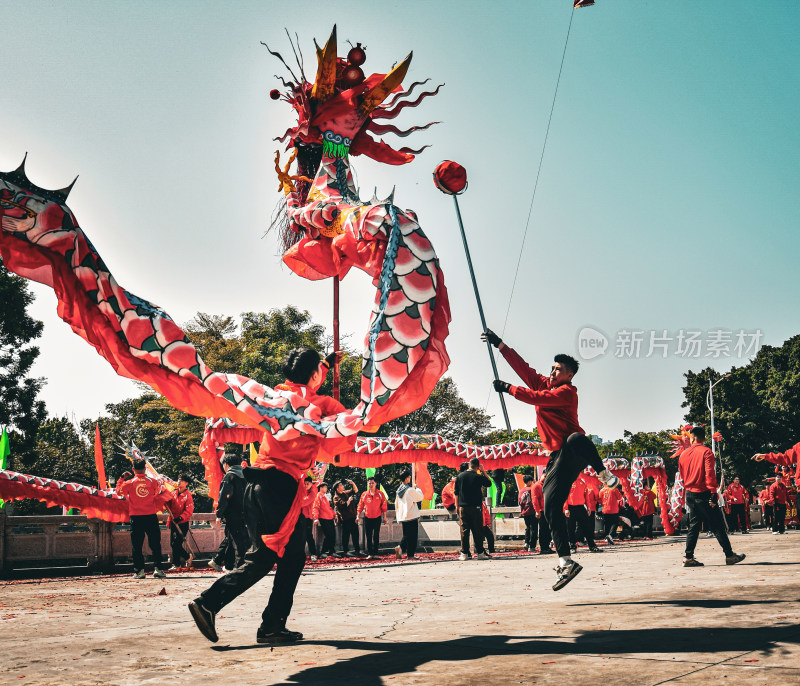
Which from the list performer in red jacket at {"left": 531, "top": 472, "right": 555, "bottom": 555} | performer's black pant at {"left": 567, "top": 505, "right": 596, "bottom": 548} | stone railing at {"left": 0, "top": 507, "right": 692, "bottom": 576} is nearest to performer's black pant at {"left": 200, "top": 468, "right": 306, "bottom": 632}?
performer's black pant at {"left": 567, "top": 505, "right": 596, "bottom": 548}

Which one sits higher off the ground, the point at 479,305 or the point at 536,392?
the point at 479,305

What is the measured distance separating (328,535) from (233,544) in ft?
19.3

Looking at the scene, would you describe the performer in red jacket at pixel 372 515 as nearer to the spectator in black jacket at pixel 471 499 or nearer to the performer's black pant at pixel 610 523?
the spectator in black jacket at pixel 471 499

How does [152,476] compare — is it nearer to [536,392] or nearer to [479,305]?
[479,305]

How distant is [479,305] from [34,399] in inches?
853

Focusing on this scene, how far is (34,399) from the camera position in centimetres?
2581

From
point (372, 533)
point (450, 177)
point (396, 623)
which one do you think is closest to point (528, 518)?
point (372, 533)

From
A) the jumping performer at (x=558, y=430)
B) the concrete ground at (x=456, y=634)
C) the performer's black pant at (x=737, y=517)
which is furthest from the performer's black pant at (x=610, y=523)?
the jumping performer at (x=558, y=430)

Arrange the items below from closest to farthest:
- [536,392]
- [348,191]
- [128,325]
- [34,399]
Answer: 1. [128,325]
2. [536,392]
3. [348,191]
4. [34,399]

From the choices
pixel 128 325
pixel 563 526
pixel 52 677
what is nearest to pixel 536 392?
pixel 563 526

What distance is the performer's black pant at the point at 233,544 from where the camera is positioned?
10.5 m

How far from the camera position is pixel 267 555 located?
505 cm

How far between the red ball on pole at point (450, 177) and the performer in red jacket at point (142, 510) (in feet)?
25.8

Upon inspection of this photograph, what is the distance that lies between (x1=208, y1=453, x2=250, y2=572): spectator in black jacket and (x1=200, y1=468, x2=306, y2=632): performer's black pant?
4418 millimetres
